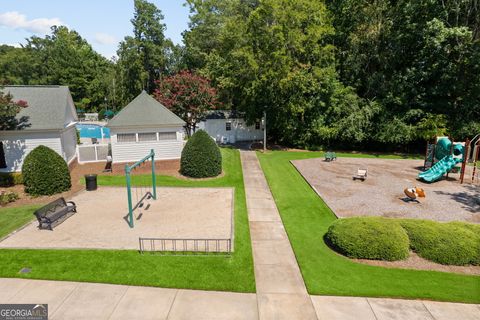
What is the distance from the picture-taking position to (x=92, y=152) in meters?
25.8

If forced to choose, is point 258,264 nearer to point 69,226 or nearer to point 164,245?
point 164,245

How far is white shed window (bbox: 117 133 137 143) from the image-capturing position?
74.6 ft

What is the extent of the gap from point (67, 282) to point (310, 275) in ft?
25.7

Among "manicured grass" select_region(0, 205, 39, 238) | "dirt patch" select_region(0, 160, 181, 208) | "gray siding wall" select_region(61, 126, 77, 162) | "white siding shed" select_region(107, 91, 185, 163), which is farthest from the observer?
"white siding shed" select_region(107, 91, 185, 163)

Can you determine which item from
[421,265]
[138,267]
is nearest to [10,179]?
[138,267]

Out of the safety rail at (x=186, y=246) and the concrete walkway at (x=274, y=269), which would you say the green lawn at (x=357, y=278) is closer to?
the concrete walkway at (x=274, y=269)

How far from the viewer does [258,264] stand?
11016mm

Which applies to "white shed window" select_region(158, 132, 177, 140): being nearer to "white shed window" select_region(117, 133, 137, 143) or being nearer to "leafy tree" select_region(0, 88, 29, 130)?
"white shed window" select_region(117, 133, 137, 143)

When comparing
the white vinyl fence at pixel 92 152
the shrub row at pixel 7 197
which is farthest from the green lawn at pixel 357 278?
the white vinyl fence at pixel 92 152

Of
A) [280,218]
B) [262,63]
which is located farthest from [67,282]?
[262,63]

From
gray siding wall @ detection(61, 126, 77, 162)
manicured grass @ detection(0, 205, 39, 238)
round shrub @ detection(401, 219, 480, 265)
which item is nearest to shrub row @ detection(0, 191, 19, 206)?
manicured grass @ detection(0, 205, 39, 238)

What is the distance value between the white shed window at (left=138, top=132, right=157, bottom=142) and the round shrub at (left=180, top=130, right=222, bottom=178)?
3128mm
